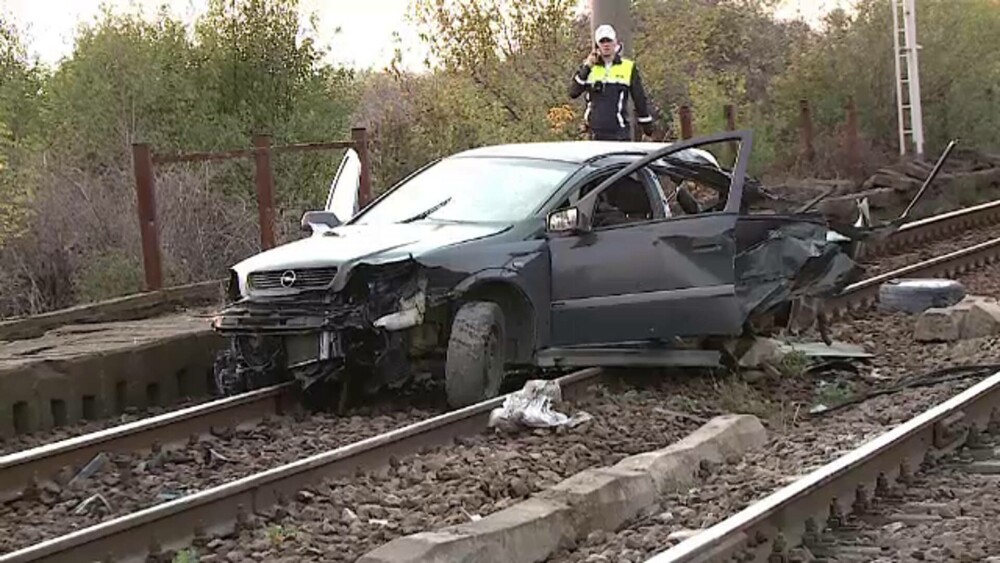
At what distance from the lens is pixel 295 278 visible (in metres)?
9.39

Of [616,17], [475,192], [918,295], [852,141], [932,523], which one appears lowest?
[932,523]

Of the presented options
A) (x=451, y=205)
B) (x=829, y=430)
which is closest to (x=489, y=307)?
(x=451, y=205)

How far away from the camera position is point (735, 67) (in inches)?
1471

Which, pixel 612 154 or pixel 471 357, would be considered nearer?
pixel 471 357

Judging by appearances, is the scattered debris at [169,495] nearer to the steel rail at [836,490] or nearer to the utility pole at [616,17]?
the steel rail at [836,490]

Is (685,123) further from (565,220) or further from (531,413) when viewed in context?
(531,413)

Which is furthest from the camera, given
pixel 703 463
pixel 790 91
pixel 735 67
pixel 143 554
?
pixel 735 67

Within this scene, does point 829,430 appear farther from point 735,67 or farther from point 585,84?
point 735,67

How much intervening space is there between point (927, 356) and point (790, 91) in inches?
773

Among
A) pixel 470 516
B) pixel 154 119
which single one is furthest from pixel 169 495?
pixel 154 119

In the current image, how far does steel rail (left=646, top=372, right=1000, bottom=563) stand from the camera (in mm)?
5691

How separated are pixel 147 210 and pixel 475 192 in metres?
3.53

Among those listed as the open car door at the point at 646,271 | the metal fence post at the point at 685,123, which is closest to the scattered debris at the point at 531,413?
the open car door at the point at 646,271

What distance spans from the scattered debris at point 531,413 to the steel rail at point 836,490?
198cm
